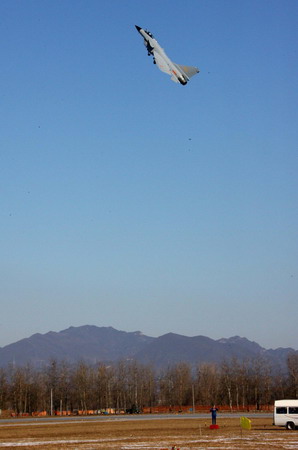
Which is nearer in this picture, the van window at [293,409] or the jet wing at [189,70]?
the van window at [293,409]

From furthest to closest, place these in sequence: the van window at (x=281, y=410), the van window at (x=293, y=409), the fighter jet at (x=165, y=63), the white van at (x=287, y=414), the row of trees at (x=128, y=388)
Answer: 1. the row of trees at (x=128, y=388)
2. the fighter jet at (x=165, y=63)
3. the van window at (x=281, y=410)
4. the white van at (x=287, y=414)
5. the van window at (x=293, y=409)

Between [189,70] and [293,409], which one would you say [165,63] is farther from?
[293,409]

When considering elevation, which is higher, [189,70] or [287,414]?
[189,70]

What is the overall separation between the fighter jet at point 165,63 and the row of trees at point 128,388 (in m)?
94.1

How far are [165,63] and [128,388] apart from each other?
127 m

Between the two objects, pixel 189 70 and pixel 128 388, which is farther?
pixel 128 388

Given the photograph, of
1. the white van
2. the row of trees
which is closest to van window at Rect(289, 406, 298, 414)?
the white van

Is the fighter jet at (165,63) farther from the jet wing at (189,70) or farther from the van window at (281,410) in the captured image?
the van window at (281,410)

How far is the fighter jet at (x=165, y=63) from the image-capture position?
76.6 metres

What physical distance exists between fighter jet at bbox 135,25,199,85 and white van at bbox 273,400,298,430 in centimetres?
3721

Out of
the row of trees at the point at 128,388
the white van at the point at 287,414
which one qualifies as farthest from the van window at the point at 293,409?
the row of trees at the point at 128,388

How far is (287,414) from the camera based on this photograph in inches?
2367

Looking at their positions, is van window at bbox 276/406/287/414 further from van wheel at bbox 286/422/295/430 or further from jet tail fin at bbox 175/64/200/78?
jet tail fin at bbox 175/64/200/78

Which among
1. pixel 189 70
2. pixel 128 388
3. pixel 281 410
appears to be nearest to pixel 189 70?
pixel 189 70
